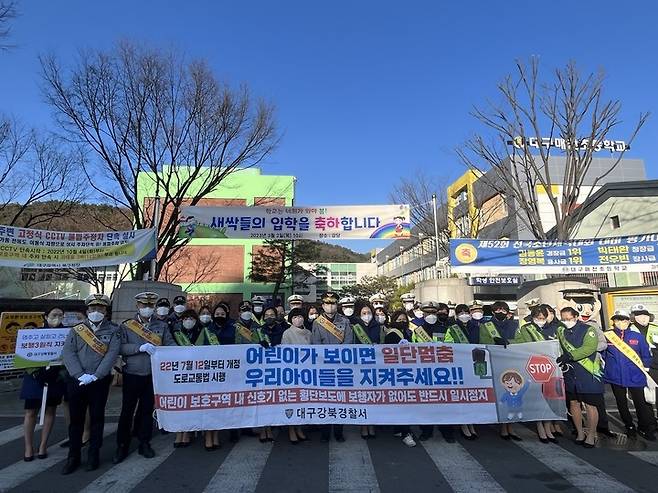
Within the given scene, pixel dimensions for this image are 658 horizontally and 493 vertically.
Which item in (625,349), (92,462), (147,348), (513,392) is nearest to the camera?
(92,462)

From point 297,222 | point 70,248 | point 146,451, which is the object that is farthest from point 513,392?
point 70,248

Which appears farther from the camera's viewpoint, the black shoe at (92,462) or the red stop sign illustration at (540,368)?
the red stop sign illustration at (540,368)

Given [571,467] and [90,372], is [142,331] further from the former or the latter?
[571,467]

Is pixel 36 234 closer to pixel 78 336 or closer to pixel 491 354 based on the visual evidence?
pixel 78 336

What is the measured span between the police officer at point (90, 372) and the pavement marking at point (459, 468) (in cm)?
392

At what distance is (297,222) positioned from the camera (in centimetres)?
1167

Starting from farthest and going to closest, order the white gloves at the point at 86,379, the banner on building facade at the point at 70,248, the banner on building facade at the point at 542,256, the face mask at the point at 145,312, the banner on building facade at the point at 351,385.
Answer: the banner on building facade at the point at 542,256 < the banner on building facade at the point at 70,248 < the face mask at the point at 145,312 < the banner on building facade at the point at 351,385 < the white gloves at the point at 86,379

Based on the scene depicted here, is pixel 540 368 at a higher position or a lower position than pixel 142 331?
lower

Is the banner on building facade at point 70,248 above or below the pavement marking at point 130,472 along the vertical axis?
above

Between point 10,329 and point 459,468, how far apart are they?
9.77 metres

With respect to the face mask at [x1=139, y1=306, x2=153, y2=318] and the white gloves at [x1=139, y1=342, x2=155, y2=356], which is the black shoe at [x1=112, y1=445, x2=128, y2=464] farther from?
the face mask at [x1=139, y1=306, x2=153, y2=318]

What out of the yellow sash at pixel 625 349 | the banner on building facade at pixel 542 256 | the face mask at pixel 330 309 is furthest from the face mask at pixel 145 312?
the banner on building facade at pixel 542 256

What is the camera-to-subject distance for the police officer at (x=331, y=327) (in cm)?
618

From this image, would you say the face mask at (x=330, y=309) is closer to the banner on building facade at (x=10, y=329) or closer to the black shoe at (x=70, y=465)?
the black shoe at (x=70, y=465)
